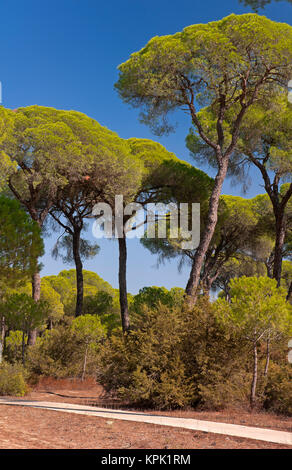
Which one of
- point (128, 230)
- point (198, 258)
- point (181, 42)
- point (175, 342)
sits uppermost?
point (181, 42)

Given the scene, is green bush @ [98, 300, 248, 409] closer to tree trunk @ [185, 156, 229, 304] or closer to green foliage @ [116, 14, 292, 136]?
tree trunk @ [185, 156, 229, 304]

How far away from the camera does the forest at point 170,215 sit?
27.2 ft

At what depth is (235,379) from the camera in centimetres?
827

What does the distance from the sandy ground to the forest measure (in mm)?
987

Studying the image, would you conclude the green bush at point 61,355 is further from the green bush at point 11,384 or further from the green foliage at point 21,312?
the green bush at point 11,384

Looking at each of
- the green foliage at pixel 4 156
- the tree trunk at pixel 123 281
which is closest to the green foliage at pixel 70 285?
the tree trunk at pixel 123 281

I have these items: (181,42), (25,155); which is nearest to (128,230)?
(25,155)

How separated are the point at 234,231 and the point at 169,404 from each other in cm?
1335

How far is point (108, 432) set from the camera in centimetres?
578

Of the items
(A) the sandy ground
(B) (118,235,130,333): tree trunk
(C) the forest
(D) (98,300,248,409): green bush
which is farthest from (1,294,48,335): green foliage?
(B) (118,235,130,333): tree trunk

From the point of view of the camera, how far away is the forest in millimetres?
8305

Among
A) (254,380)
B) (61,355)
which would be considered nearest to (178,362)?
(254,380)

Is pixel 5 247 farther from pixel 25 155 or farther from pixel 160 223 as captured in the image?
pixel 160 223

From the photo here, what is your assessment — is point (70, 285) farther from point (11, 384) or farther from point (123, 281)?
point (11, 384)
